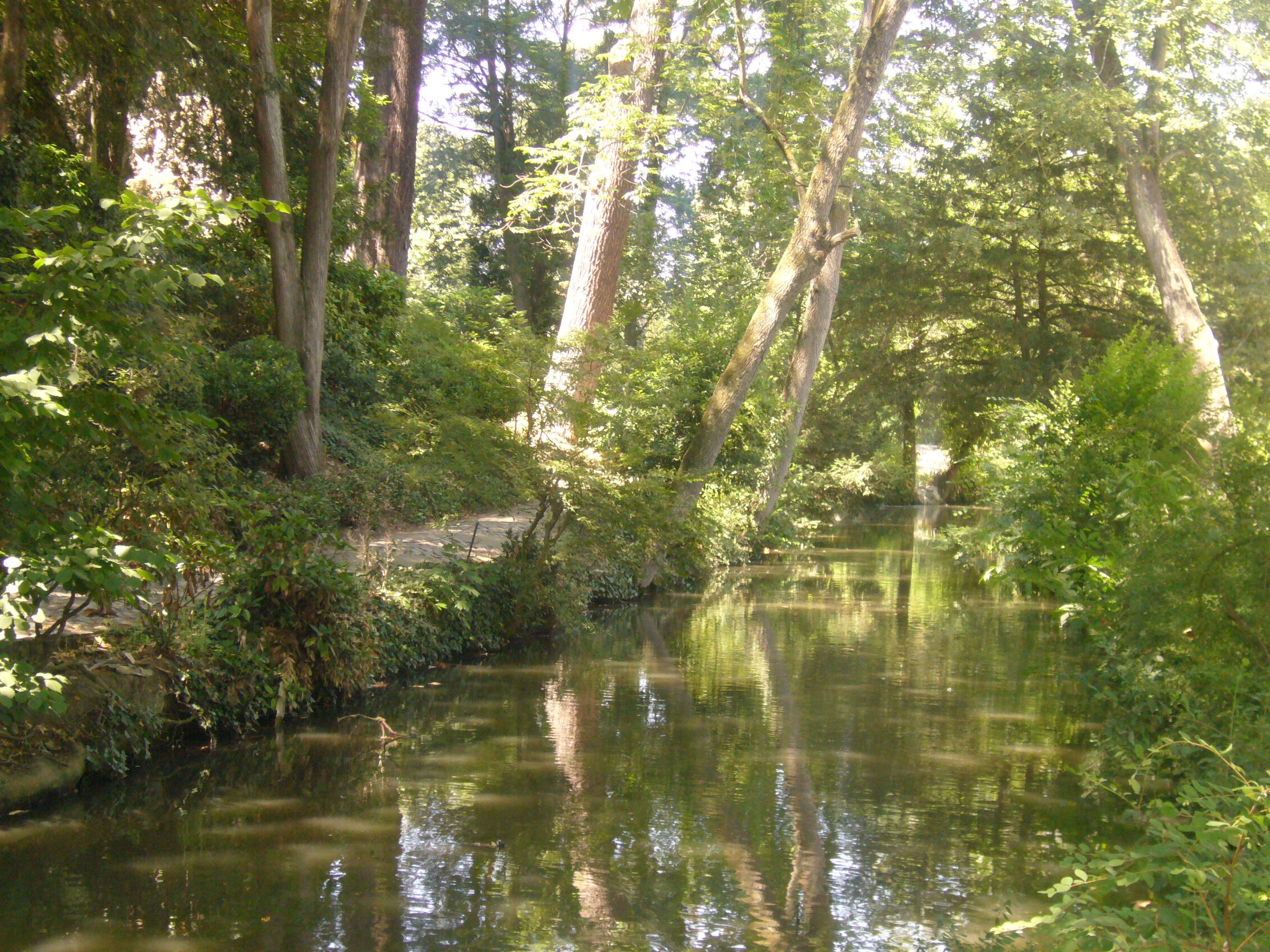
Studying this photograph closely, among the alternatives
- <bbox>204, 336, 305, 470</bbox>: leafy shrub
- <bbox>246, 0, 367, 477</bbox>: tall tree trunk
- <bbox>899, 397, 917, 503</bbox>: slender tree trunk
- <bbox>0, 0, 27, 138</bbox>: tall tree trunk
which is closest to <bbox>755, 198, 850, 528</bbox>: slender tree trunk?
<bbox>246, 0, 367, 477</bbox>: tall tree trunk

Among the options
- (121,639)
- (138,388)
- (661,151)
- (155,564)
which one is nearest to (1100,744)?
(155,564)

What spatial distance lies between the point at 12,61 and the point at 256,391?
152 inches

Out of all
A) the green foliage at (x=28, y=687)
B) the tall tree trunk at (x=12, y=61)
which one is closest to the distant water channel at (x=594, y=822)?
the green foliage at (x=28, y=687)

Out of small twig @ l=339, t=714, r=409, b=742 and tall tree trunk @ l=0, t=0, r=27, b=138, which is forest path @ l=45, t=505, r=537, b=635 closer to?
small twig @ l=339, t=714, r=409, b=742

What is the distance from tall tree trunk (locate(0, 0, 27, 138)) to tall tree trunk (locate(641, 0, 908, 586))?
866 centimetres

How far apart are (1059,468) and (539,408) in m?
5.06

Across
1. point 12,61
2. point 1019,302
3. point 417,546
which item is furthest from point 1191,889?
point 1019,302

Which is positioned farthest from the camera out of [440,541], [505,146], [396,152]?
[505,146]

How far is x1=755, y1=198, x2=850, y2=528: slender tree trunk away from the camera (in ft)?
61.8

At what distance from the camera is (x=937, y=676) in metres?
10.3

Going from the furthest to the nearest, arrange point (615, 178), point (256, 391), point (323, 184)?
point (615, 178) → point (323, 184) → point (256, 391)

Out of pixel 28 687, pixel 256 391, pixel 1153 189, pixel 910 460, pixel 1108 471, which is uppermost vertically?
pixel 1153 189

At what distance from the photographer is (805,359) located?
19.4m

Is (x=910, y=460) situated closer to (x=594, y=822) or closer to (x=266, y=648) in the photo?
(x=266, y=648)
